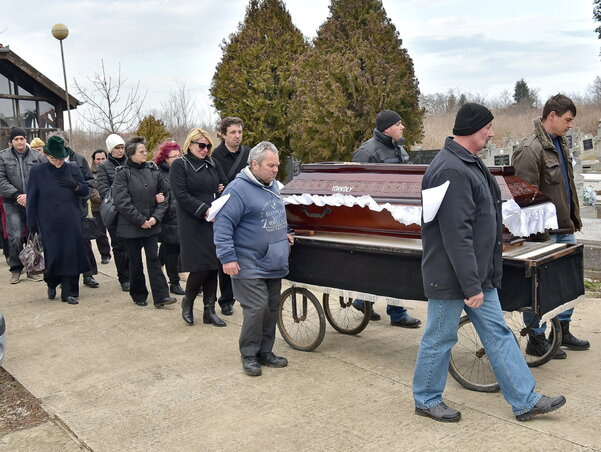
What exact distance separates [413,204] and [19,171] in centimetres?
552

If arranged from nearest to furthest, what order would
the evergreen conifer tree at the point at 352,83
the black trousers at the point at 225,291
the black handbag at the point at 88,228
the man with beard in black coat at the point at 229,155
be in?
the man with beard in black coat at the point at 229,155
the black trousers at the point at 225,291
the black handbag at the point at 88,228
the evergreen conifer tree at the point at 352,83

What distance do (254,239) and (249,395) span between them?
1029mm

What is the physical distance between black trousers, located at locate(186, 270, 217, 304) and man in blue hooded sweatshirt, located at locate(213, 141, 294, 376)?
1.34m

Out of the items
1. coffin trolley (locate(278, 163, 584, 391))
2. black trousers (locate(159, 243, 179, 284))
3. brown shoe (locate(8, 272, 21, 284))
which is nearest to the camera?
coffin trolley (locate(278, 163, 584, 391))

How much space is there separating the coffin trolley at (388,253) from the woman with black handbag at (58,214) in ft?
8.80

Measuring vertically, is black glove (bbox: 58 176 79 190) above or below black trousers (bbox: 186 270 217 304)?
→ above

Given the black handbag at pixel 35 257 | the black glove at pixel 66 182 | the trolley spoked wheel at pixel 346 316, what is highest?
the black glove at pixel 66 182

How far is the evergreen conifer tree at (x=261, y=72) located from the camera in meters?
19.1

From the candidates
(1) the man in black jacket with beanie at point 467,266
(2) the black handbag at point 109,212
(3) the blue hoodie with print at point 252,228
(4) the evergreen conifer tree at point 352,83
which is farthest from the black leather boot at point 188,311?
(4) the evergreen conifer tree at point 352,83

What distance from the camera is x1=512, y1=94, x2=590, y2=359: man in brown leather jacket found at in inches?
190

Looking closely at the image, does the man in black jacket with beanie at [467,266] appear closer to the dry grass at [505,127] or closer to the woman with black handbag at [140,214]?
the woman with black handbag at [140,214]

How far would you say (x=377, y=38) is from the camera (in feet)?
50.5

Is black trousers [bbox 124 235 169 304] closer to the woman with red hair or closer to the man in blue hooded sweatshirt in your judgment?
the woman with red hair

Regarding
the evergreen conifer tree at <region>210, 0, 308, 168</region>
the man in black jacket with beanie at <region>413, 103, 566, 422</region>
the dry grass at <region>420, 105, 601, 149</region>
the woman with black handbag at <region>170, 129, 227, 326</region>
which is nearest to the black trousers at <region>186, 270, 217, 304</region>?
the woman with black handbag at <region>170, 129, 227, 326</region>
